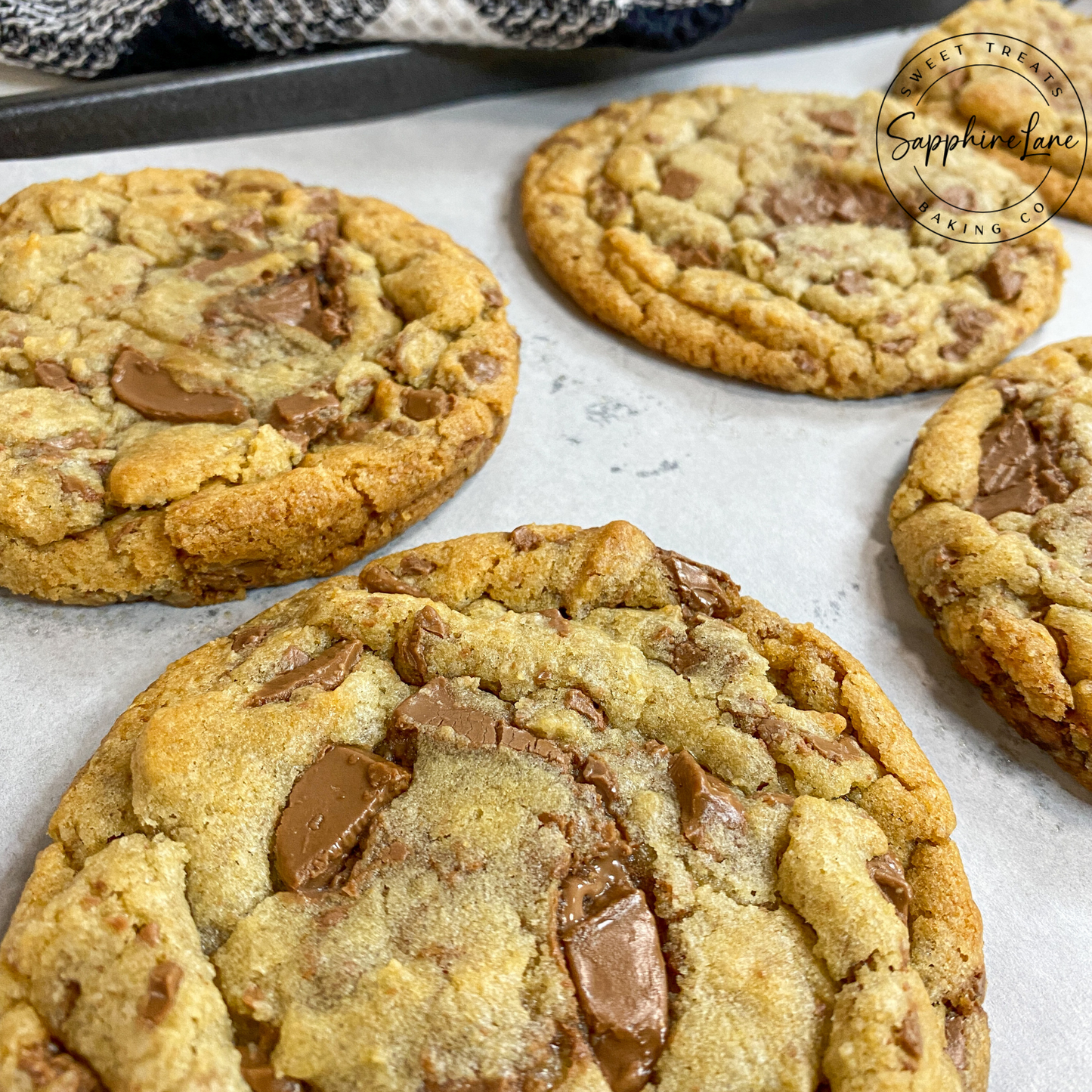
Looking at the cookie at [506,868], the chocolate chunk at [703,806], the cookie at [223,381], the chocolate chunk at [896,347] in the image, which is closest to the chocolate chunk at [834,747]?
the cookie at [506,868]

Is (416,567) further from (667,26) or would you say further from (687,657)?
(667,26)

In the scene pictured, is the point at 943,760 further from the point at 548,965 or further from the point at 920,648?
the point at 548,965

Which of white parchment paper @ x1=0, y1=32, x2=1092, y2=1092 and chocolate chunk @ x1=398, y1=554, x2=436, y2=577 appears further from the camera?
chocolate chunk @ x1=398, y1=554, x2=436, y2=577

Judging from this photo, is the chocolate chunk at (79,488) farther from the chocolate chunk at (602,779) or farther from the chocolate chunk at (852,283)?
the chocolate chunk at (852,283)

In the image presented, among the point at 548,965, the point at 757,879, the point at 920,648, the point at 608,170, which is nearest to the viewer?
the point at 548,965

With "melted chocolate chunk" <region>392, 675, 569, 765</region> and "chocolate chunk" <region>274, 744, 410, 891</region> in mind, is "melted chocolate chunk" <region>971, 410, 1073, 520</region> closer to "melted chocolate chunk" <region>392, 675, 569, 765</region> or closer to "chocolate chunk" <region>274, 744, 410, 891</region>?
"melted chocolate chunk" <region>392, 675, 569, 765</region>

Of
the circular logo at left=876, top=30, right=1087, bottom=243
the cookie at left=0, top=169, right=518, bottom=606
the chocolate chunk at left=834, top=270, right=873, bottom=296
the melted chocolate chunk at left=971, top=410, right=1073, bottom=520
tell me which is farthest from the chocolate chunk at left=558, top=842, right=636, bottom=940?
the circular logo at left=876, top=30, right=1087, bottom=243

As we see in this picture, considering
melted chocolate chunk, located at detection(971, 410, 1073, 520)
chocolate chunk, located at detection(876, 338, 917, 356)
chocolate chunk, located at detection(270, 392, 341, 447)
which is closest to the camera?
chocolate chunk, located at detection(270, 392, 341, 447)

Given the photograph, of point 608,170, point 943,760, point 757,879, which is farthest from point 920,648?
point 608,170
